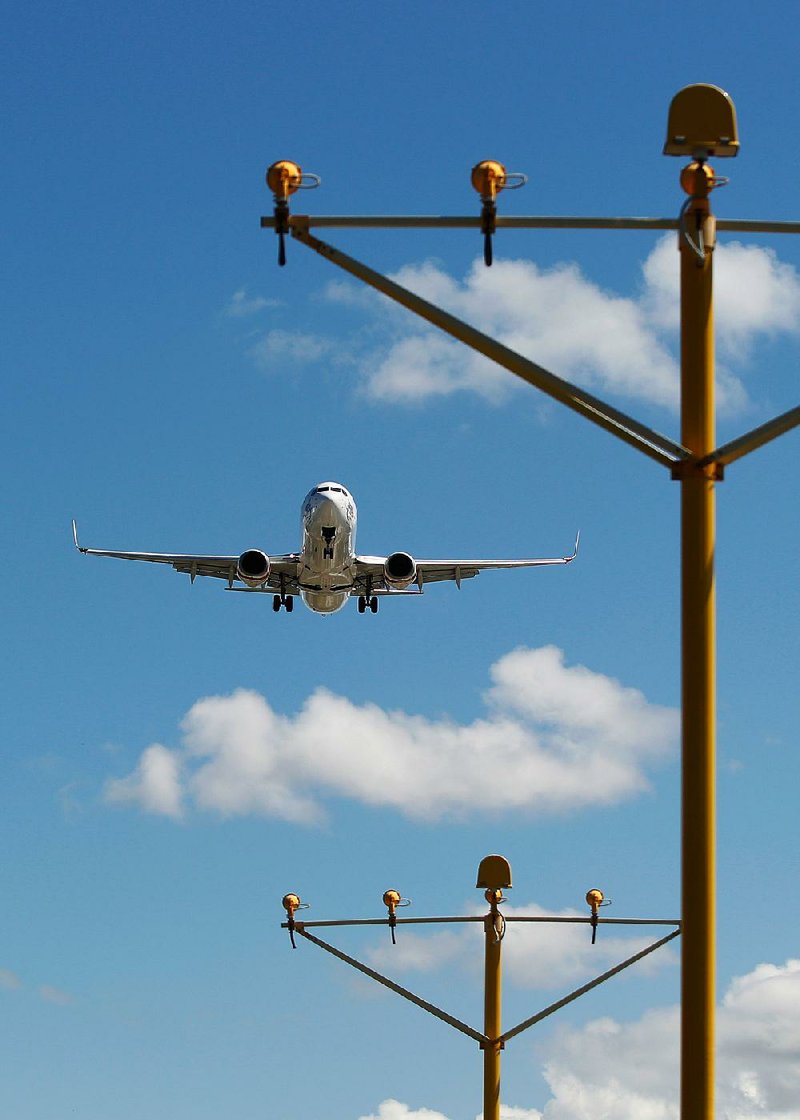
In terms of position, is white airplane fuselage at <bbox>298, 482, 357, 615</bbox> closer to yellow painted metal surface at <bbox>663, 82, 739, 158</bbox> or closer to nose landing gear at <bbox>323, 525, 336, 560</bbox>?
nose landing gear at <bbox>323, 525, 336, 560</bbox>

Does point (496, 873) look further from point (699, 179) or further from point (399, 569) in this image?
point (399, 569)

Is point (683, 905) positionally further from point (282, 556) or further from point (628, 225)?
point (282, 556)

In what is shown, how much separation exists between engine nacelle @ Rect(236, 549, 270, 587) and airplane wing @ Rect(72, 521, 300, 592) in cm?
188

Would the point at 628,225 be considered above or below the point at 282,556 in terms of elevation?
below

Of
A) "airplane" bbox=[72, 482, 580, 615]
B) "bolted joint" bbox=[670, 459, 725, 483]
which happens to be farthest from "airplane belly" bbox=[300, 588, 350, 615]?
"bolted joint" bbox=[670, 459, 725, 483]

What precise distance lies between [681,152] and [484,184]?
0.86 metres

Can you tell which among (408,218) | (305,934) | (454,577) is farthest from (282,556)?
(408,218)

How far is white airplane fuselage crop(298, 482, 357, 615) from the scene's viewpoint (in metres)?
45.9

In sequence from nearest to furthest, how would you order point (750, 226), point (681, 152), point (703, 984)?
1. point (703, 984)
2. point (681, 152)
3. point (750, 226)

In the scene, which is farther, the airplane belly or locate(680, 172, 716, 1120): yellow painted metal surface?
the airplane belly

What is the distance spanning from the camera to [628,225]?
762 centimetres

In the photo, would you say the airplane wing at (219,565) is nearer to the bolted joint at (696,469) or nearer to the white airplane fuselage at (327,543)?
the white airplane fuselage at (327,543)

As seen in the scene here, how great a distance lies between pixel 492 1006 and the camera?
16.6 m

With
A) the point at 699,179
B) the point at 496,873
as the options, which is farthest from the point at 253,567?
the point at 699,179
